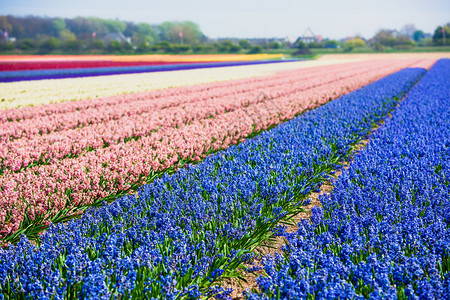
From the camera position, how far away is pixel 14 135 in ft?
29.1

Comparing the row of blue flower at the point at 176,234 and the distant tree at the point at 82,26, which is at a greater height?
the distant tree at the point at 82,26

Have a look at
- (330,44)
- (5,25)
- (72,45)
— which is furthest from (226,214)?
(5,25)

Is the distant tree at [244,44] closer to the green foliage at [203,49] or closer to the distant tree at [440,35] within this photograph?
the green foliage at [203,49]

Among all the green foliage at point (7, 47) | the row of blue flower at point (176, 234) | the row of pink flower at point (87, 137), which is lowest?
the row of blue flower at point (176, 234)

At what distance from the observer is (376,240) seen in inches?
132

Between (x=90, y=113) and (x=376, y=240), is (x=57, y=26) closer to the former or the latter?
(x=90, y=113)

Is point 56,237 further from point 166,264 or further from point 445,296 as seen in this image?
point 445,296

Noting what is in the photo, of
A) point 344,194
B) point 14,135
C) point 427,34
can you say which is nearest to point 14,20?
point 14,135

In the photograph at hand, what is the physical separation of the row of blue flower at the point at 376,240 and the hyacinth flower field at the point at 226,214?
15mm

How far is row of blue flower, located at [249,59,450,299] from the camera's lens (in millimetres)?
2764

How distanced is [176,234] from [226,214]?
0.78 metres

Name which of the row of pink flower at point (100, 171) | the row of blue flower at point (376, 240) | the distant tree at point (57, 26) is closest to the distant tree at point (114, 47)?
the distant tree at point (57, 26)

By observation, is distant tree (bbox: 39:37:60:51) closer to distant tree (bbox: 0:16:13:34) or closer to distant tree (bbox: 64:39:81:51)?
distant tree (bbox: 64:39:81:51)

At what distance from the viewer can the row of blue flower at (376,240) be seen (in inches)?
109
